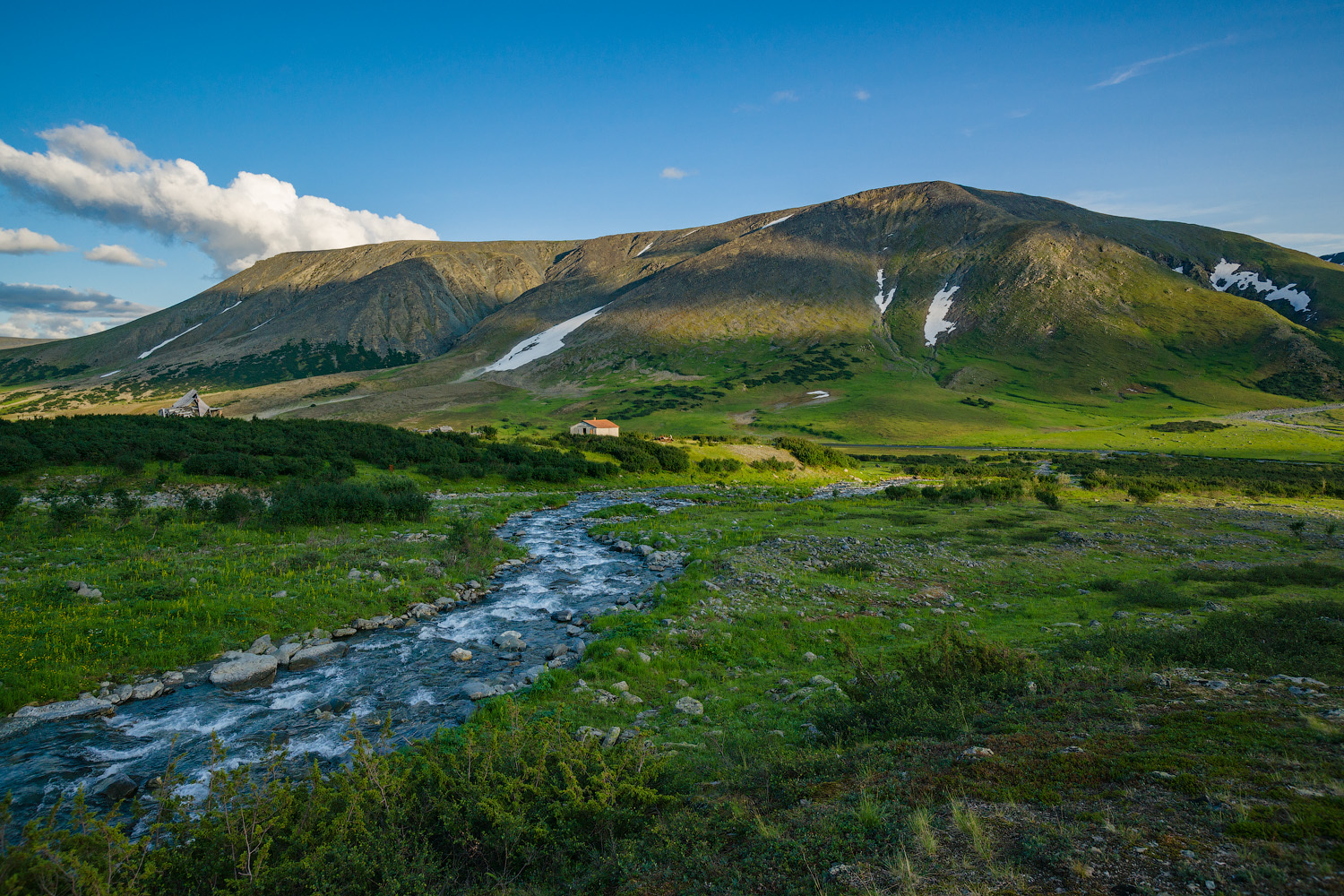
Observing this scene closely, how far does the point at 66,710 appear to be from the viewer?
35.7ft

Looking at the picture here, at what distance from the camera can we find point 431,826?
666 cm

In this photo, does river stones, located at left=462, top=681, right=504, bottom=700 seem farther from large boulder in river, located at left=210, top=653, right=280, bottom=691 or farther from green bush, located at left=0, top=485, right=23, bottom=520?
green bush, located at left=0, top=485, right=23, bottom=520

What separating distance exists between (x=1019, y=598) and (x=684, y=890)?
16590mm

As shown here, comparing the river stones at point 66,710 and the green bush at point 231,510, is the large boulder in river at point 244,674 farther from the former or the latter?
the green bush at point 231,510

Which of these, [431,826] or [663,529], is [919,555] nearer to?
[663,529]

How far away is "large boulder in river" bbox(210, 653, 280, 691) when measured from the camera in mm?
12461

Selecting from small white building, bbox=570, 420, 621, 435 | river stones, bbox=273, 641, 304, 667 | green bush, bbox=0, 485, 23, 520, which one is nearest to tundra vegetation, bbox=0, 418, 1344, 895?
green bush, bbox=0, 485, 23, 520

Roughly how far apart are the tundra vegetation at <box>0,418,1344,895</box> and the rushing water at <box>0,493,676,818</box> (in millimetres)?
816

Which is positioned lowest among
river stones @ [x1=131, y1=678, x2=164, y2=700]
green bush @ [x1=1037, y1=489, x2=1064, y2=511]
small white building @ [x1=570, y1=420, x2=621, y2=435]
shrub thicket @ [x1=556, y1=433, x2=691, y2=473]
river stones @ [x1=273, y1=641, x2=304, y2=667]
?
green bush @ [x1=1037, y1=489, x2=1064, y2=511]

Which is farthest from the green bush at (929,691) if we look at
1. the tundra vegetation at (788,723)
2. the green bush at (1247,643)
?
the green bush at (1247,643)

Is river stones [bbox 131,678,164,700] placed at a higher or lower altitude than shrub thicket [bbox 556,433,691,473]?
higher

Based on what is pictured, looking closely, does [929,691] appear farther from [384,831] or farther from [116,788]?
[116,788]

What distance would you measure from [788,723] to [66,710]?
14.3 meters

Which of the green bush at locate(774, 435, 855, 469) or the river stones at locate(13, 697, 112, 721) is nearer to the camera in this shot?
the river stones at locate(13, 697, 112, 721)
